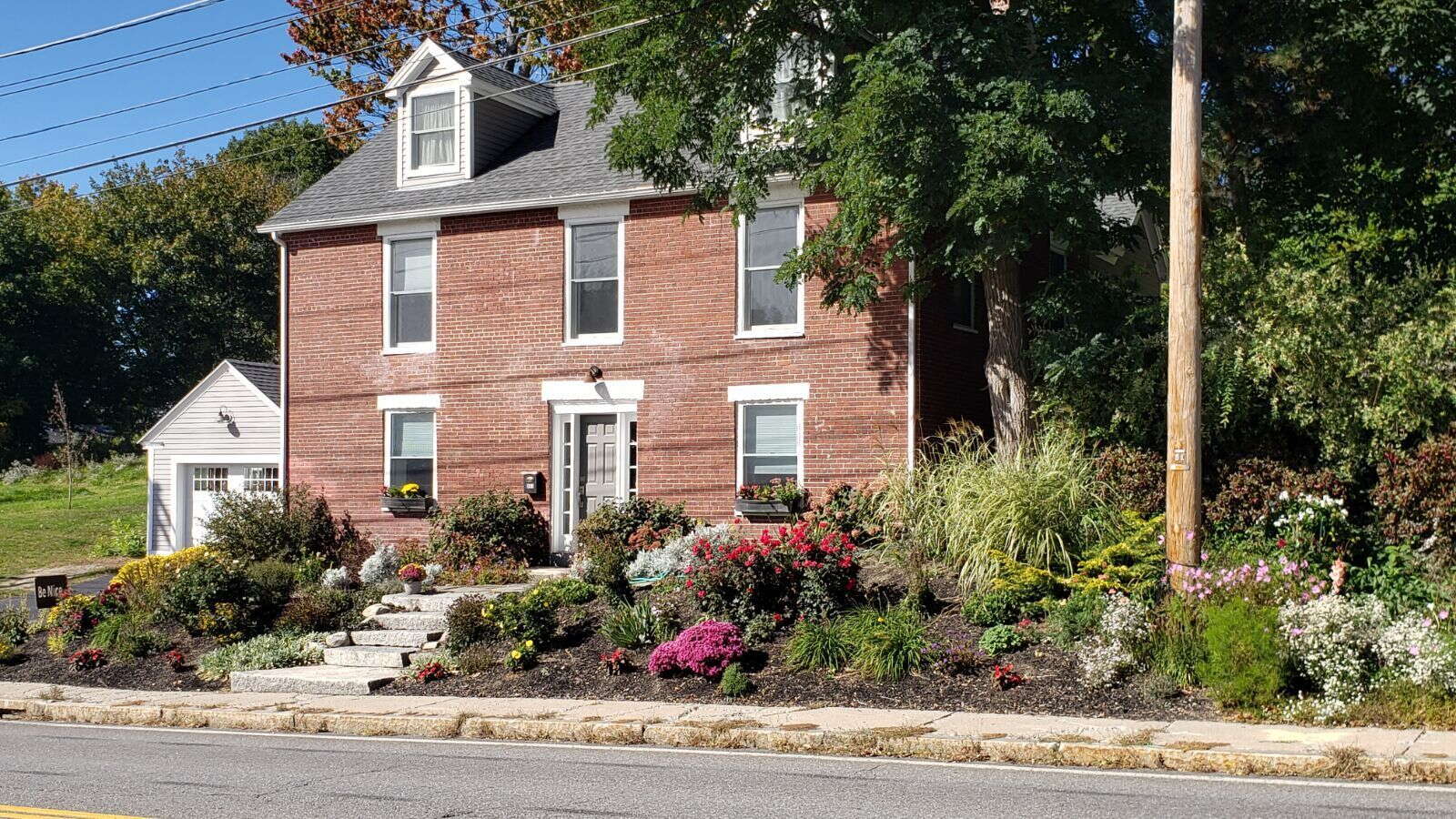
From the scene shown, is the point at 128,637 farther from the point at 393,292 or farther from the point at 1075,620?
the point at 1075,620

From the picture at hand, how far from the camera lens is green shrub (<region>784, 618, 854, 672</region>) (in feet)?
41.7

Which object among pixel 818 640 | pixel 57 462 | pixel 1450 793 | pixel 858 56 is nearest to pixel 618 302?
pixel 858 56

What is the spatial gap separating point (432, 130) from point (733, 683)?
13.7m

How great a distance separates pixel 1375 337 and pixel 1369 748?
6.24 m

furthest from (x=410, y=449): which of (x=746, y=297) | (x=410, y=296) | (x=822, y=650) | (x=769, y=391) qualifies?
(x=822, y=650)

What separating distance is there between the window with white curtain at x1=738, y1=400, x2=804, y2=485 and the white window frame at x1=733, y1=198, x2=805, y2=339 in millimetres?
1021

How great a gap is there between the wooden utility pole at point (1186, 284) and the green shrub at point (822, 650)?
311 cm

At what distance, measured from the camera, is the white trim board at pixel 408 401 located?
71.5ft

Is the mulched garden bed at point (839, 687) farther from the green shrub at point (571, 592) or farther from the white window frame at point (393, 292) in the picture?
the white window frame at point (393, 292)

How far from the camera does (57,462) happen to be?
4762 cm

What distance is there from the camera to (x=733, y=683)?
12.2m

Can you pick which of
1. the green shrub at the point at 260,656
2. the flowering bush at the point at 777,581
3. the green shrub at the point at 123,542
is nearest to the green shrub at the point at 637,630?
the flowering bush at the point at 777,581

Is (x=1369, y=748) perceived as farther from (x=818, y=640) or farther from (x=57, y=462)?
(x=57, y=462)

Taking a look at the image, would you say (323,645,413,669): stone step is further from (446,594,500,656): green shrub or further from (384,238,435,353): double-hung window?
(384,238,435,353): double-hung window
